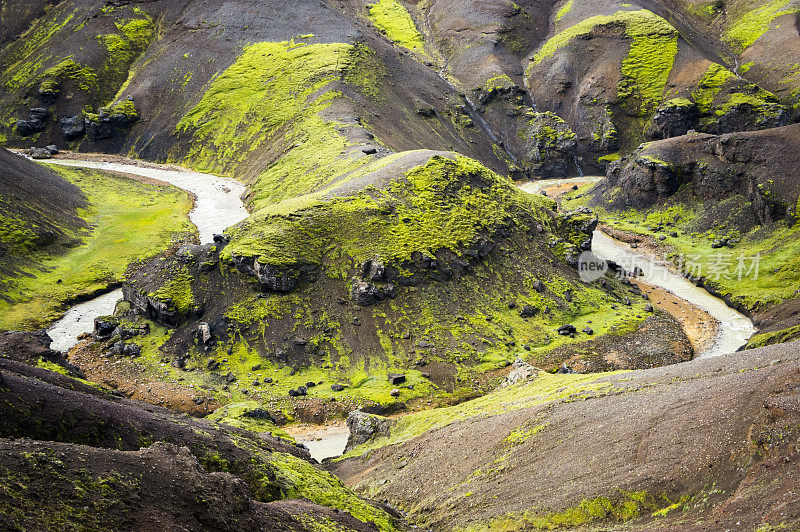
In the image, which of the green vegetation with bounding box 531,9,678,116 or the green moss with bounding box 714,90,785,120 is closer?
the green moss with bounding box 714,90,785,120

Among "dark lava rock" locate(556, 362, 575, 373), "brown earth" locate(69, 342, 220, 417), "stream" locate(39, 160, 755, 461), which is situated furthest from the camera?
"dark lava rock" locate(556, 362, 575, 373)

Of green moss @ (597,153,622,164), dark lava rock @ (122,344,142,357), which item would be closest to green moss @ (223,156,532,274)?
dark lava rock @ (122,344,142,357)

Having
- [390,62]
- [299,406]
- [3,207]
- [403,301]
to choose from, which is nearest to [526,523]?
[299,406]

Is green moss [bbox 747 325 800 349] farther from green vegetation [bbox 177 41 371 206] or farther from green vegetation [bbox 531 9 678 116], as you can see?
green vegetation [bbox 531 9 678 116]

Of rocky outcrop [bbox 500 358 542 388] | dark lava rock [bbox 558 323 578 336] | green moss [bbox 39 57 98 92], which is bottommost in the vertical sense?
dark lava rock [bbox 558 323 578 336]

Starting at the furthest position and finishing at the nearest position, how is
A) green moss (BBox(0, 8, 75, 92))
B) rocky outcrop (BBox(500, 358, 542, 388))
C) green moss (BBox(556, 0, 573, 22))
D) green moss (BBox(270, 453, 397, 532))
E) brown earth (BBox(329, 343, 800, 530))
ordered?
1. green moss (BBox(556, 0, 573, 22))
2. green moss (BBox(0, 8, 75, 92))
3. rocky outcrop (BBox(500, 358, 542, 388))
4. green moss (BBox(270, 453, 397, 532))
5. brown earth (BBox(329, 343, 800, 530))

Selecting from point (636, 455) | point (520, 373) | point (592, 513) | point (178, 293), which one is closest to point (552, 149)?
point (520, 373)
